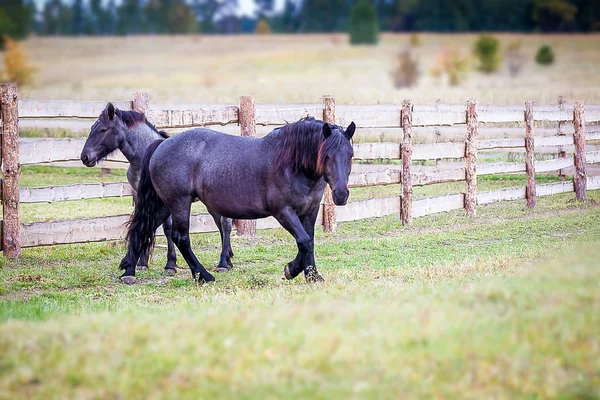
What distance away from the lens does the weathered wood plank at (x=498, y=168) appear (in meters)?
15.0

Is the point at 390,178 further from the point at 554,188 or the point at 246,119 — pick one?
the point at 554,188

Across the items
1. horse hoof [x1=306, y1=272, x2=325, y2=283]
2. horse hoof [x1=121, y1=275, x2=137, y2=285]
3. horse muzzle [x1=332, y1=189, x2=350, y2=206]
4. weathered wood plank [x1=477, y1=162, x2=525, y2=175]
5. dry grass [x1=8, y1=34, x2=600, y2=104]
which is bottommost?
horse hoof [x1=121, y1=275, x2=137, y2=285]

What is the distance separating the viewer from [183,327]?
552cm

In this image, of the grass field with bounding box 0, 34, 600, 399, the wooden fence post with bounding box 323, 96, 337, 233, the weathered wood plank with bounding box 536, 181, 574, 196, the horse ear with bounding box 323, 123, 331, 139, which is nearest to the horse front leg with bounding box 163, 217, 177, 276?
the grass field with bounding box 0, 34, 600, 399

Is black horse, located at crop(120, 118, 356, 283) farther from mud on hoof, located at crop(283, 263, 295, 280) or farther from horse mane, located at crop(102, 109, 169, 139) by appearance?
horse mane, located at crop(102, 109, 169, 139)

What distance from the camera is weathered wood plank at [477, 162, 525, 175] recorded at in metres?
15.0

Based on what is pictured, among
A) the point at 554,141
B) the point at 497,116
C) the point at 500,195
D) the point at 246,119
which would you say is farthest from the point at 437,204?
the point at 554,141

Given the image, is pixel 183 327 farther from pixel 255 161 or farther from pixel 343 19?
pixel 343 19

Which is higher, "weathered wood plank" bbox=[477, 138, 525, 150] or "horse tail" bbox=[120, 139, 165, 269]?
"weathered wood plank" bbox=[477, 138, 525, 150]

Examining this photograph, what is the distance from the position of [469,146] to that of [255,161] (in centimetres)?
668

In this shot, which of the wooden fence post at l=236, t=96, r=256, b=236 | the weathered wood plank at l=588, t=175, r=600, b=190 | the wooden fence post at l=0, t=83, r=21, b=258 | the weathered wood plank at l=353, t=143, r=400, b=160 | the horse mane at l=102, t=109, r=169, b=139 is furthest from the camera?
the weathered wood plank at l=588, t=175, r=600, b=190

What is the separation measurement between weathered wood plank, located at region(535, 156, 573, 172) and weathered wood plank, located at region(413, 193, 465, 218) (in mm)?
2739

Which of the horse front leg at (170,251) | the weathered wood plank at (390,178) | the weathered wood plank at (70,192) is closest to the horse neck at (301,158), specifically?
the horse front leg at (170,251)

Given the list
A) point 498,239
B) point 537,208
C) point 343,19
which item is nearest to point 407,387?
point 498,239
